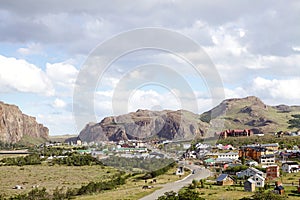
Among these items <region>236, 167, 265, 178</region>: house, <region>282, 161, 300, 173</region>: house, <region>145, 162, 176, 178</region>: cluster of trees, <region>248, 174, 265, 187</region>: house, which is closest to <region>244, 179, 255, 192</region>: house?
<region>248, 174, 265, 187</region>: house

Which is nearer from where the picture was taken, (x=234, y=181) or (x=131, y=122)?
(x=234, y=181)

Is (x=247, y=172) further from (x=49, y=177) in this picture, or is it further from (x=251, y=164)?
(x=49, y=177)

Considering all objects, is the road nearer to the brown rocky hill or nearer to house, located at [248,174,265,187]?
house, located at [248,174,265,187]

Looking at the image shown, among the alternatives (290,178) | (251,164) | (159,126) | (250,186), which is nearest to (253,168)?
(290,178)

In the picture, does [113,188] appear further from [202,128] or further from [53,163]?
[202,128]

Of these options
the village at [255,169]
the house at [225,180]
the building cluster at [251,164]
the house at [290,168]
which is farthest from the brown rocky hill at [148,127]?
the house at [225,180]

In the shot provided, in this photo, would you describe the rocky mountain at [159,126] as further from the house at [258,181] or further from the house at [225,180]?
the house at [258,181]

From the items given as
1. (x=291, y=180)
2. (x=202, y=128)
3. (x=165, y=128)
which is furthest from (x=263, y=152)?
(x=165, y=128)
